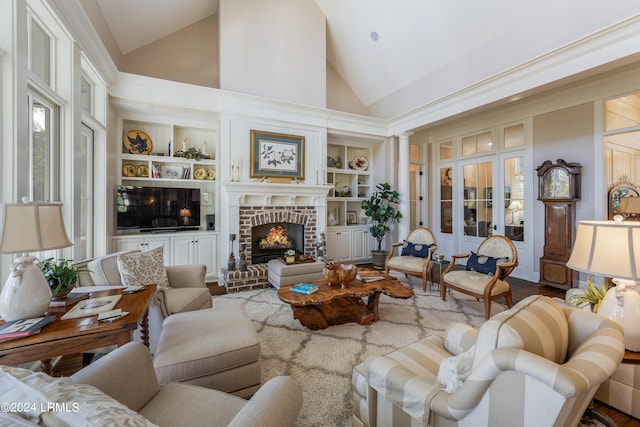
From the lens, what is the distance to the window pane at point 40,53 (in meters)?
2.21

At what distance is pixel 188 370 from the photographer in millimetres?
1536

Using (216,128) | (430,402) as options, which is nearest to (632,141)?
(430,402)

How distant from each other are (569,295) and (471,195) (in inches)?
156

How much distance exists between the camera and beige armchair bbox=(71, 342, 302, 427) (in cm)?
98

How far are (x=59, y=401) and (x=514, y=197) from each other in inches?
237

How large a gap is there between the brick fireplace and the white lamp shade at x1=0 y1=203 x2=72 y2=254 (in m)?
2.68

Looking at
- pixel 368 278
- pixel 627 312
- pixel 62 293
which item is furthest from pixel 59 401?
pixel 368 278

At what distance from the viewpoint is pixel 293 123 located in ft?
16.4

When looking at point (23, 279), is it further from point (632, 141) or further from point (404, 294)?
point (632, 141)

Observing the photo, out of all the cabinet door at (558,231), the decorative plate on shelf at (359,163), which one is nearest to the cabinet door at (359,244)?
the decorative plate on shelf at (359,163)

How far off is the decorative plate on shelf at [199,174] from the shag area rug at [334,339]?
2161mm

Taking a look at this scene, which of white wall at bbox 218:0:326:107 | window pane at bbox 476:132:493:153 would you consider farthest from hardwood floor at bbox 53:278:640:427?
white wall at bbox 218:0:326:107

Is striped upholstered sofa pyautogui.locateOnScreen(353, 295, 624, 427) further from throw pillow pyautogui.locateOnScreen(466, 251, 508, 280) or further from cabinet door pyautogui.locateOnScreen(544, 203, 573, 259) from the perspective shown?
cabinet door pyautogui.locateOnScreen(544, 203, 573, 259)

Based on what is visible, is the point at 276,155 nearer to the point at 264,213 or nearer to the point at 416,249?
the point at 264,213
